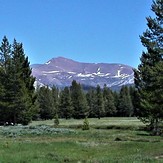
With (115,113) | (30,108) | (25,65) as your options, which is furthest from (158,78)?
(115,113)

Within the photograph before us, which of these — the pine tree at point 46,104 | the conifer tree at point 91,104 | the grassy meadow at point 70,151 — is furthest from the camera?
the conifer tree at point 91,104

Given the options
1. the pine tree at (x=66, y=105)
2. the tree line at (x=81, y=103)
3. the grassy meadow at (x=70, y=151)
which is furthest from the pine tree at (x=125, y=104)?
the grassy meadow at (x=70, y=151)

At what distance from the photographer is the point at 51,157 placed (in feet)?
73.0

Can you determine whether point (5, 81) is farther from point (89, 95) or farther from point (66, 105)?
point (89, 95)

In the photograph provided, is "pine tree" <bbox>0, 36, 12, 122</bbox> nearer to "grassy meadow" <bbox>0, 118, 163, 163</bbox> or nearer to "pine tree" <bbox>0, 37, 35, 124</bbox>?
"pine tree" <bbox>0, 37, 35, 124</bbox>

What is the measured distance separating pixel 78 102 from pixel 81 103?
1.13 m

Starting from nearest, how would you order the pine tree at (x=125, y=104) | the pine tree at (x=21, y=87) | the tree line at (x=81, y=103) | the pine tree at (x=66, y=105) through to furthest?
the pine tree at (x=21, y=87) → the pine tree at (x=66, y=105) → the tree line at (x=81, y=103) → the pine tree at (x=125, y=104)

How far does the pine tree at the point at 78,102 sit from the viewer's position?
12622cm

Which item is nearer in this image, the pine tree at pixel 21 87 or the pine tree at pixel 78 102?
the pine tree at pixel 21 87

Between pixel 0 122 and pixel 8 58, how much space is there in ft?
35.9

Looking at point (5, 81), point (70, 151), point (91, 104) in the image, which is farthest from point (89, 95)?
point (70, 151)

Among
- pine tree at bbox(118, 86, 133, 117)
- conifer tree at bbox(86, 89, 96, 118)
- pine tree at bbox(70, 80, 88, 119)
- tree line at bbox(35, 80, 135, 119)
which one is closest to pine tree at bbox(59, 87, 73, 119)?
tree line at bbox(35, 80, 135, 119)

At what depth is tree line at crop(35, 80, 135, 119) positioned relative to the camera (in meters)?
125

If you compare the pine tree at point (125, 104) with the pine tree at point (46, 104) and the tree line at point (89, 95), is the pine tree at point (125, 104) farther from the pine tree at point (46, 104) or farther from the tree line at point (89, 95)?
the pine tree at point (46, 104)
